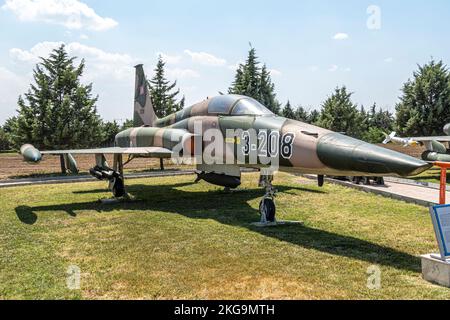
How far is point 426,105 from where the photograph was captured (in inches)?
1167

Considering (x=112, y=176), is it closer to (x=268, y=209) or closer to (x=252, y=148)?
(x=252, y=148)

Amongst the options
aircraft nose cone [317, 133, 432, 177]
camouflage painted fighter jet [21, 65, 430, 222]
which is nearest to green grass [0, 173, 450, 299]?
camouflage painted fighter jet [21, 65, 430, 222]

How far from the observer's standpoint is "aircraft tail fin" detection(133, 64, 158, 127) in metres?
18.3

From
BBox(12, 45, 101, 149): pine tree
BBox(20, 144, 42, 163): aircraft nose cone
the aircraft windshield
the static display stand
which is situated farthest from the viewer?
BBox(12, 45, 101, 149): pine tree

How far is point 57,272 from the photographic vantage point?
6.25 metres

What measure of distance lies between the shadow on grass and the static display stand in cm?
96

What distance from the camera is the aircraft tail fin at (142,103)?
18.3 m

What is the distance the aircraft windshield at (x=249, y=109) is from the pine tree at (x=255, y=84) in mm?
26543

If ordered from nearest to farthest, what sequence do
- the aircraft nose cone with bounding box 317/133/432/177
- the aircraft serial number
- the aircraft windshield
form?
the aircraft nose cone with bounding box 317/133/432/177 < the aircraft serial number < the aircraft windshield

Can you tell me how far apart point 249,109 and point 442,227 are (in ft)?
19.0

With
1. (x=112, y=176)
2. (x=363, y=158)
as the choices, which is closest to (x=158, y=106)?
(x=112, y=176)

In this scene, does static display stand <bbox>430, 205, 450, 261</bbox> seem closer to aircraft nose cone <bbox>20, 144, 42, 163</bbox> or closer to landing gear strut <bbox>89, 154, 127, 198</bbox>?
aircraft nose cone <bbox>20, 144, 42, 163</bbox>
